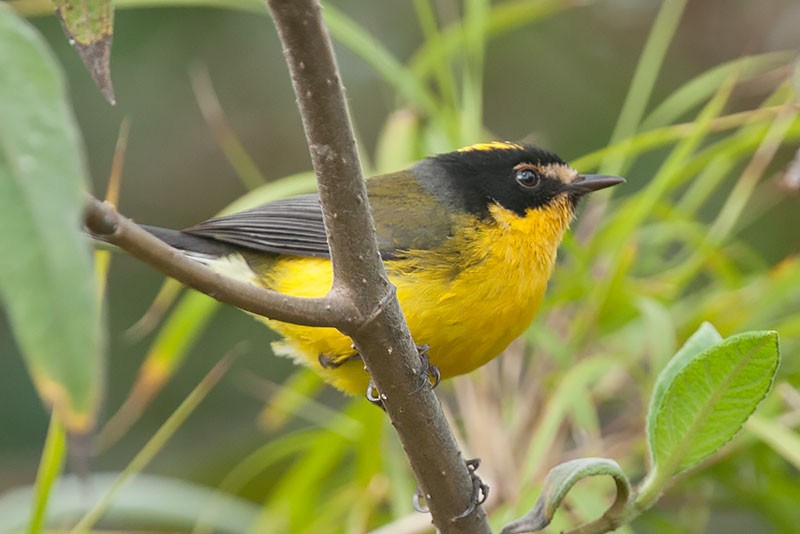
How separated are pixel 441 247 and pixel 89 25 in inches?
53.0

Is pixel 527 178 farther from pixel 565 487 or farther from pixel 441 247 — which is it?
pixel 565 487

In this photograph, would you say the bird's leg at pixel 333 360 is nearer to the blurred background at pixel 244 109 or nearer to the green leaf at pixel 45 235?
the green leaf at pixel 45 235

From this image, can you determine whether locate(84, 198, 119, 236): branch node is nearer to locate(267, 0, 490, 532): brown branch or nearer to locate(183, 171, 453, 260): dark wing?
locate(267, 0, 490, 532): brown branch

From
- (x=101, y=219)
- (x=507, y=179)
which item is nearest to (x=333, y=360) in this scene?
(x=507, y=179)

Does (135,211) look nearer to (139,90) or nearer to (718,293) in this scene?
(139,90)

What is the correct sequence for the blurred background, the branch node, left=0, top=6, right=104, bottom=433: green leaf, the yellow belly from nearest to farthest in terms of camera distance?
left=0, top=6, right=104, bottom=433: green leaf < the branch node < the yellow belly < the blurred background

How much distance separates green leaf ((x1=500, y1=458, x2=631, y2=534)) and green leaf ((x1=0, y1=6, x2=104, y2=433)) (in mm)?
777

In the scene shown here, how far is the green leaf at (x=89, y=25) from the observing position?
0.82 m

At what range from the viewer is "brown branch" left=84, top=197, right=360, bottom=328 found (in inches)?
32.4

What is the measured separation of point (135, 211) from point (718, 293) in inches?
107

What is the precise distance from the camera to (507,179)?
2.40 m

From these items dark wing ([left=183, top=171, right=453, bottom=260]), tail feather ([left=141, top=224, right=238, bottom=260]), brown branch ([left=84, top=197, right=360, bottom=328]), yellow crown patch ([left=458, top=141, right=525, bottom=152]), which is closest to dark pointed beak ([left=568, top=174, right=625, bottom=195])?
yellow crown patch ([left=458, top=141, right=525, bottom=152])

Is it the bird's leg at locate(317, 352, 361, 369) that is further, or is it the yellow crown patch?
the yellow crown patch

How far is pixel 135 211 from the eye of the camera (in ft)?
15.4
